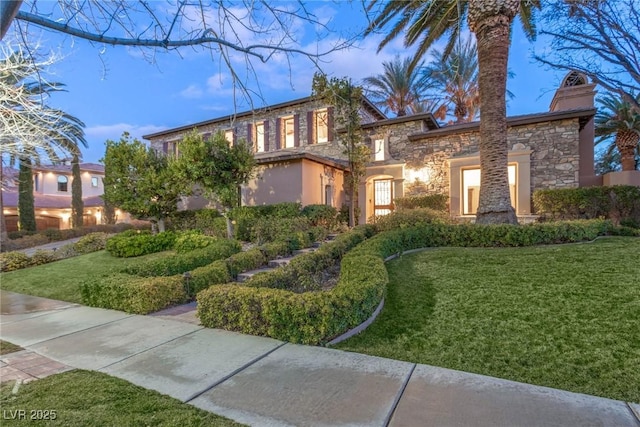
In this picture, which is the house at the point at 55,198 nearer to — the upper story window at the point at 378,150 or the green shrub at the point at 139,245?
the green shrub at the point at 139,245

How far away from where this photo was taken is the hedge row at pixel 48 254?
1090 centimetres

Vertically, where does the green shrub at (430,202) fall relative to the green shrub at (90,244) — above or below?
above

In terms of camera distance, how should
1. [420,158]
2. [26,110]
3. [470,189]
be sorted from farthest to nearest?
[420,158]
[470,189]
[26,110]

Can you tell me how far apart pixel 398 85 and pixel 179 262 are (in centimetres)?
2005

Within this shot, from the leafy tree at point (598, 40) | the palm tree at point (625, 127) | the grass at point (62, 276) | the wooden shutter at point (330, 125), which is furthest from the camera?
the wooden shutter at point (330, 125)

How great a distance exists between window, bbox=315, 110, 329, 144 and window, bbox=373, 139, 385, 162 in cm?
273

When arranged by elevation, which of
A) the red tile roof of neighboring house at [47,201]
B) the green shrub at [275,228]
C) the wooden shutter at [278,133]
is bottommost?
the green shrub at [275,228]

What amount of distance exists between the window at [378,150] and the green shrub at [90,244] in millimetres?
12633

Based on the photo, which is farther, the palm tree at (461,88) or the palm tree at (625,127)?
the palm tree at (461,88)

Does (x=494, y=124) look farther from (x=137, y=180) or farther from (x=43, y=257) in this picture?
(x=43, y=257)

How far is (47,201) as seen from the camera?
2406 cm

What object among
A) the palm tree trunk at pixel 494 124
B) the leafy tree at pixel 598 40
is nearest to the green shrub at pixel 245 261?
the palm tree trunk at pixel 494 124

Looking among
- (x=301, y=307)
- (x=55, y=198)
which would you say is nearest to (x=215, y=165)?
(x=301, y=307)

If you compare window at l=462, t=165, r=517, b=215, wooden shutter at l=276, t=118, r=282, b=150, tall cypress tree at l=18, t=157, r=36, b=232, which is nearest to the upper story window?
window at l=462, t=165, r=517, b=215
